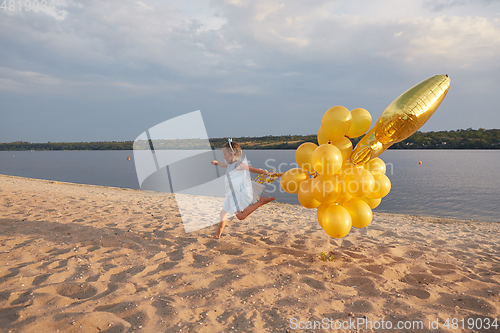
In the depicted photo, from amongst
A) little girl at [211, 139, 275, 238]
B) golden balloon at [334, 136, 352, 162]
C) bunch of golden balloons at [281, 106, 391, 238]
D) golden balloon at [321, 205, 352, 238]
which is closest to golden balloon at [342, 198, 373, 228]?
bunch of golden balloons at [281, 106, 391, 238]

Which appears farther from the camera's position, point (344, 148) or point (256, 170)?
point (256, 170)

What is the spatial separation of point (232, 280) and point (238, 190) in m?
2.08

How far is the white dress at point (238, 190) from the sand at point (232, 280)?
75 centimetres

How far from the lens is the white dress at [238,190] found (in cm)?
540

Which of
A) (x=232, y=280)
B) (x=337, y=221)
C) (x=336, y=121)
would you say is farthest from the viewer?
(x=336, y=121)

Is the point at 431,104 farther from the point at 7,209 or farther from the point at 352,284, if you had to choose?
the point at 7,209

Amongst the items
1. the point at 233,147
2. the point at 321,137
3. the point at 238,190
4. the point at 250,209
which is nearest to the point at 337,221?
the point at 321,137

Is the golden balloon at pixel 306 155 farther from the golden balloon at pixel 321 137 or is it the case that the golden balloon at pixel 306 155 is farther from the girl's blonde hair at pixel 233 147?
the girl's blonde hair at pixel 233 147

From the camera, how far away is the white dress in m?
5.40

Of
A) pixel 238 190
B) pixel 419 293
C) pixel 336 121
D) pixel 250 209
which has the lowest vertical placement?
pixel 419 293

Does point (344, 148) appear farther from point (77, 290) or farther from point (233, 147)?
point (77, 290)

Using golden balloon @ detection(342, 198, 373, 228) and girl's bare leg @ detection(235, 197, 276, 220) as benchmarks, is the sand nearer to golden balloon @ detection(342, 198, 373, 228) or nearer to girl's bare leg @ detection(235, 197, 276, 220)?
girl's bare leg @ detection(235, 197, 276, 220)

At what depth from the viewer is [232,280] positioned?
3.66 m

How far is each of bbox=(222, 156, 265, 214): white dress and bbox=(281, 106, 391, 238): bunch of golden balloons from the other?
1.04m
